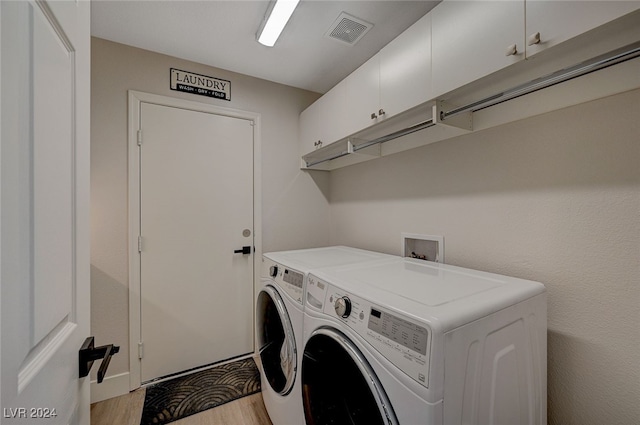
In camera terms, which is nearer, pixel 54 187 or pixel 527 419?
pixel 54 187

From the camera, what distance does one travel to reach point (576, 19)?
84 cm

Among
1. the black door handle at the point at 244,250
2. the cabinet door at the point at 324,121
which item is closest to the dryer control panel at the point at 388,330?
the cabinet door at the point at 324,121

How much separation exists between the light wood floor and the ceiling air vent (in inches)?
99.0

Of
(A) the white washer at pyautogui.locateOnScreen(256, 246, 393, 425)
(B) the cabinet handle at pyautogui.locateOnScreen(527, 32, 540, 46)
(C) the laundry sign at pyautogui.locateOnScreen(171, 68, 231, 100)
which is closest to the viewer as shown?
(B) the cabinet handle at pyautogui.locateOnScreen(527, 32, 540, 46)

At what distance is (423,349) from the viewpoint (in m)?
0.69

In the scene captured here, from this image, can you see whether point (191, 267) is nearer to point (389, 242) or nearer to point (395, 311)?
point (389, 242)

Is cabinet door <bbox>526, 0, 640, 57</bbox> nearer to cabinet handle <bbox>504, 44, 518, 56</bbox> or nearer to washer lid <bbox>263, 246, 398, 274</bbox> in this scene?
cabinet handle <bbox>504, 44, 518, 56</bbox>

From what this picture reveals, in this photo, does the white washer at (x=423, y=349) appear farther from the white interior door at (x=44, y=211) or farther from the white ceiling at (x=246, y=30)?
the white ceiling at (x=246, y=30)

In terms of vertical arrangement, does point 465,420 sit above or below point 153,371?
above

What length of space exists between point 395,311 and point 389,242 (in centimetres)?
124

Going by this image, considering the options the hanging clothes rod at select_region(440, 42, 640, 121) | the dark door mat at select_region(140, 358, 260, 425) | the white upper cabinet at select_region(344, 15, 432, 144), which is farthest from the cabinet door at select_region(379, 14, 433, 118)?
the dark door mat at select_region(140, 358, 260, 425)

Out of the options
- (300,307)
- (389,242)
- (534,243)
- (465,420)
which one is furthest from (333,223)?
(465,420)

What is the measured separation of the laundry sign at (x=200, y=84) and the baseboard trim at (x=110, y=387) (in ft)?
7.09

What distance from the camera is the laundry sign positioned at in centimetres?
210
